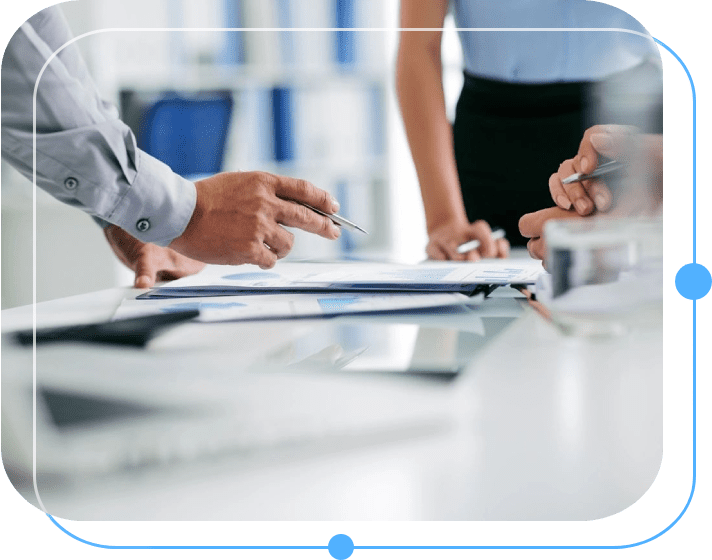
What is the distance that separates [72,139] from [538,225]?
703 millimetres

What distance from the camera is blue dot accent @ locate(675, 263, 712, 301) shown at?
3.60ft

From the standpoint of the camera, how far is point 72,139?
3.62 ft

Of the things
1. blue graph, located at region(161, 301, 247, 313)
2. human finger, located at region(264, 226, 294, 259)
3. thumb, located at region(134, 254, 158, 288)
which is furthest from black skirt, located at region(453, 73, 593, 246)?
thumb, located at region(134, 254, 158, 288)

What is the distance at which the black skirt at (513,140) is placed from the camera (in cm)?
110

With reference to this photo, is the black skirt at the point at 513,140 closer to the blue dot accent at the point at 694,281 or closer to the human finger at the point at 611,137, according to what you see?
the human finger at the point at 611,137

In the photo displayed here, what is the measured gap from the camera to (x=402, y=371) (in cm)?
106

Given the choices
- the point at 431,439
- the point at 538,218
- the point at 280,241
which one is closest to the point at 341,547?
the point at 431,439

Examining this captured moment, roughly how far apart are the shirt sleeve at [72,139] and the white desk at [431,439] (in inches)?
8.6

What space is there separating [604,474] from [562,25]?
66 cm

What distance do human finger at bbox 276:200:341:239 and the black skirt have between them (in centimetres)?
21

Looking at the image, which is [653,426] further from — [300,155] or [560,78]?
[300,155]

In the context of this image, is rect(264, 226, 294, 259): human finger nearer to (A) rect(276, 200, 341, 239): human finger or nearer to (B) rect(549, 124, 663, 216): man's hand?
(A) rect(276, 200, 341, 239): human finger

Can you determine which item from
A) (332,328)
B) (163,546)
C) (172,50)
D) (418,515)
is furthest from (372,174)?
(163,546)

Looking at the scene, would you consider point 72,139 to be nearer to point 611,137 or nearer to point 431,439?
point 431,439
